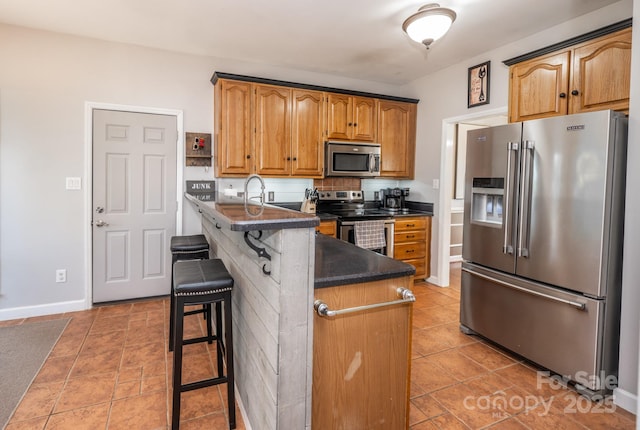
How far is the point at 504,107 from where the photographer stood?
3.51m

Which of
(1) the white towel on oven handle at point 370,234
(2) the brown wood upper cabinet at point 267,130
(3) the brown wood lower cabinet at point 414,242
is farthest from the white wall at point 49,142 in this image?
(3) the brown wood lower cabinet at point 414,242

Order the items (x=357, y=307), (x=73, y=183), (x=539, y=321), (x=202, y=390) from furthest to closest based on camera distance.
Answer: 1. (x=73, y=183)
2. (x=539, y=321)
3. (x=202, y=390)
4. (x=357, y=307)

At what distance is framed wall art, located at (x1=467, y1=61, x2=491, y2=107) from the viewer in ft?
12.2

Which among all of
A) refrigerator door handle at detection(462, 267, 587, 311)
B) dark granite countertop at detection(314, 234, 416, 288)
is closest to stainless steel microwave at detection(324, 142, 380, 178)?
refrigerator door handle at detection(462, 267, 587, 311)

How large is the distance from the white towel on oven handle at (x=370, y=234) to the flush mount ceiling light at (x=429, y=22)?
2017 millimetres

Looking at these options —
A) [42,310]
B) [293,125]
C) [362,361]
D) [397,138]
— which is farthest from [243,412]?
[397,138]

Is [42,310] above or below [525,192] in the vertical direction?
below

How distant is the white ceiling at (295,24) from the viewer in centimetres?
275

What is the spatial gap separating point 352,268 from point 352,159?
2.99 m

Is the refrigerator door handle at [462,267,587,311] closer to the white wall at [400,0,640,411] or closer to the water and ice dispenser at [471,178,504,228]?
the white wall at [400,0,640,411]

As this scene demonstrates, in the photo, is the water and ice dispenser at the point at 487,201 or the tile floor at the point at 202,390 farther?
the water and ice dispenser at the point at 487,201

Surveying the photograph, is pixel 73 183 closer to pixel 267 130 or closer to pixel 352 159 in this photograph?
pixel 267 130

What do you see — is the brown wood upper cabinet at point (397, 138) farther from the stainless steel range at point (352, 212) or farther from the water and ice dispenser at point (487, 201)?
the water and ice dispenser at point (487, 201)

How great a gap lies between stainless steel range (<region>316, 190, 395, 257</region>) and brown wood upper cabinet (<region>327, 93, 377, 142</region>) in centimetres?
75
